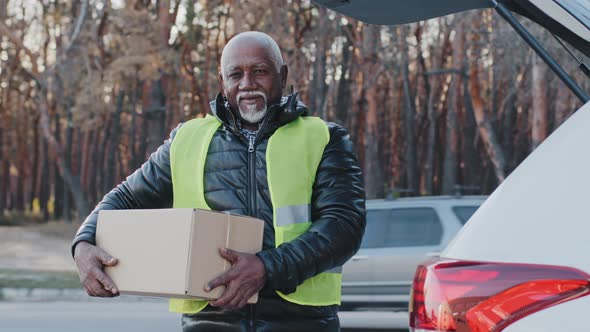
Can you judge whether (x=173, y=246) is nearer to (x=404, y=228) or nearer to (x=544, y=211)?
(x=544, y=211)

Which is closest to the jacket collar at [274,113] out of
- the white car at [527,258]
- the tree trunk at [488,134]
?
the white car at [527,258]

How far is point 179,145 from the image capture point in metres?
3.21

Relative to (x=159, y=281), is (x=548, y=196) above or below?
above

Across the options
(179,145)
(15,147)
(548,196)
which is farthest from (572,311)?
(15,147)

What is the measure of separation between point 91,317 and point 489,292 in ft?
39.7

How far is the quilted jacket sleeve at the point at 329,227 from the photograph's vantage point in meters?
2.89

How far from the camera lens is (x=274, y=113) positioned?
3139 millimetres

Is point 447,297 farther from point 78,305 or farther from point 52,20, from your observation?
point 52,20

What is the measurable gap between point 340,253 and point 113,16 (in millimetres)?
25859

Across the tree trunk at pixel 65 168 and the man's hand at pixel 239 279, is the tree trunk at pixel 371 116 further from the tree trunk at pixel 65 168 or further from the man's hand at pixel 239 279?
the man's hand at pixel 239 279

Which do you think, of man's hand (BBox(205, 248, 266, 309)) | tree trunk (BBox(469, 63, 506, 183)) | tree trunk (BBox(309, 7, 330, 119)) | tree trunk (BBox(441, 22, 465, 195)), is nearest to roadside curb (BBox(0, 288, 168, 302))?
tree trunk (BBox(441, 22, 465, 195))

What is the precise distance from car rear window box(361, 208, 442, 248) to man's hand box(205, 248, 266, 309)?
8.78 m

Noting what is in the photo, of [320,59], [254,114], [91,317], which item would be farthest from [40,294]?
[254,114]

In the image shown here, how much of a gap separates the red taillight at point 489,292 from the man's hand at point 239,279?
641 millimetres
